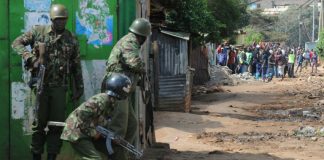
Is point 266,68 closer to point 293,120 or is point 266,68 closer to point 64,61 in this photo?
point 293,120

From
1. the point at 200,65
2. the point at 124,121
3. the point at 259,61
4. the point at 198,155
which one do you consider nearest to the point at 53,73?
the point at 124,121

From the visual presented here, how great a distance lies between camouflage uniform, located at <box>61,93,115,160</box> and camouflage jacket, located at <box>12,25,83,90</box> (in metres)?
1.43

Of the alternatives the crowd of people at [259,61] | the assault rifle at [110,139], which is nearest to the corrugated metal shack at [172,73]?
the assault rifle at [110,139]

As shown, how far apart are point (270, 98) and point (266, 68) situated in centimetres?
1012

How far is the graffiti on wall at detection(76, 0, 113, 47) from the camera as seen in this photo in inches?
268

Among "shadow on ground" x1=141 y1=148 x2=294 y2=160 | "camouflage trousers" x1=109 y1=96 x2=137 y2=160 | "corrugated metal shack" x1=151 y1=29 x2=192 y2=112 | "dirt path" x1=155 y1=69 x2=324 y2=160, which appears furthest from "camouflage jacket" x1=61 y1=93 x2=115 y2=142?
"corrugated metal shack" x1=151 y1=29 x2=192 y2=112

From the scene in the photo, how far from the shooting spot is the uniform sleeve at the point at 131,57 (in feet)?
20.7

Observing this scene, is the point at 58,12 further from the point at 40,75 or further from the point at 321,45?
the point at 321,45

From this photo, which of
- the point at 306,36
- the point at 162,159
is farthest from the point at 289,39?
the point at 162,159

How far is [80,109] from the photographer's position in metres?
5.00

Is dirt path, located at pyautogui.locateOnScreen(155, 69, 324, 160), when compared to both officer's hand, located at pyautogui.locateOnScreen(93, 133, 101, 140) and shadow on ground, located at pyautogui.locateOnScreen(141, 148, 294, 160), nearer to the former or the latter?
shadow on ground, located at pyautogui.locateOnScreen(141, 148, 294, 160)

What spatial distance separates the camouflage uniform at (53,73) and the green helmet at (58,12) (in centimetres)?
23

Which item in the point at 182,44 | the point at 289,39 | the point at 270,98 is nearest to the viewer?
the point at 182,44

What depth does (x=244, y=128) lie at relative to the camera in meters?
12.9
